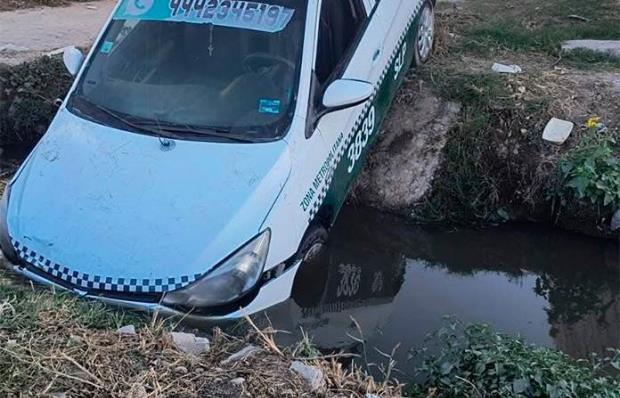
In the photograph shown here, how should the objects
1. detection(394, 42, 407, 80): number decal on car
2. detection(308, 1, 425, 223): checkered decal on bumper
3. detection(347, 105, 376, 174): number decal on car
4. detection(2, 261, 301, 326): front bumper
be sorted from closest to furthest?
detection(2, 261, 301, 326): front bumper → detection(308, 1, 425, 223): checkered decal on bumper → detection(347, 105, 376, 174): number decal on car → detection(394, 42, 407, 80): number decal on car

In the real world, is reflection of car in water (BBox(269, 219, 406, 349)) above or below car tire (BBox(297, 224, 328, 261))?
below

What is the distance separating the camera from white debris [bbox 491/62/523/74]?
723 centimetres

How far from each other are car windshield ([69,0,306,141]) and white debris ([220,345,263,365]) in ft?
4.18

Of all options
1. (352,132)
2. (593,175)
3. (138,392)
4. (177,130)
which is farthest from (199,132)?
(593,175)

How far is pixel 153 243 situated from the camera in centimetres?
414

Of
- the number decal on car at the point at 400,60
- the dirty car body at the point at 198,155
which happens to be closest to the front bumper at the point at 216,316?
the dirty car body at the point at 198,155

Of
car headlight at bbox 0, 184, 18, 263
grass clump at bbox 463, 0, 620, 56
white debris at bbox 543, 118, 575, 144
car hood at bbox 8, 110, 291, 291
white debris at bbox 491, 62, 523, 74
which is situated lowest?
grass clump at bbox 463, 0, 620, 56

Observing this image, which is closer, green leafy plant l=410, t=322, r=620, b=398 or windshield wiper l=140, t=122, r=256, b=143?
green leafy plant l=410, t=322, r=620, b=398

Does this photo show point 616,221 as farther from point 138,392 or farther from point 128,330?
point 138,392

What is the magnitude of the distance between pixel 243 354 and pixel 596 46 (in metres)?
5.64

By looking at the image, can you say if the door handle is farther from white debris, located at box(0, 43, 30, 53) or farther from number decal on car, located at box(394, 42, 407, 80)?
white debris, located at box(0, 43, 30, 53)

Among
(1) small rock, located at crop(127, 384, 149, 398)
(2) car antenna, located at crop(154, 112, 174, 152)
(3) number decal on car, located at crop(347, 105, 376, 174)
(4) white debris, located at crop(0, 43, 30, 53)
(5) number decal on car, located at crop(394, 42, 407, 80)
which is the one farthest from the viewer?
(4) white debris, located at crop(0, 43, 30, 53)

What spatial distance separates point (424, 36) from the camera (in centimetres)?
726

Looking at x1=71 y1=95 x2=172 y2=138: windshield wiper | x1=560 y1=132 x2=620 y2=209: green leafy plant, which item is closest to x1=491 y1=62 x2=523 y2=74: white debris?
x1=560 y1=132 x2=620 y2=209: green leafy plant
